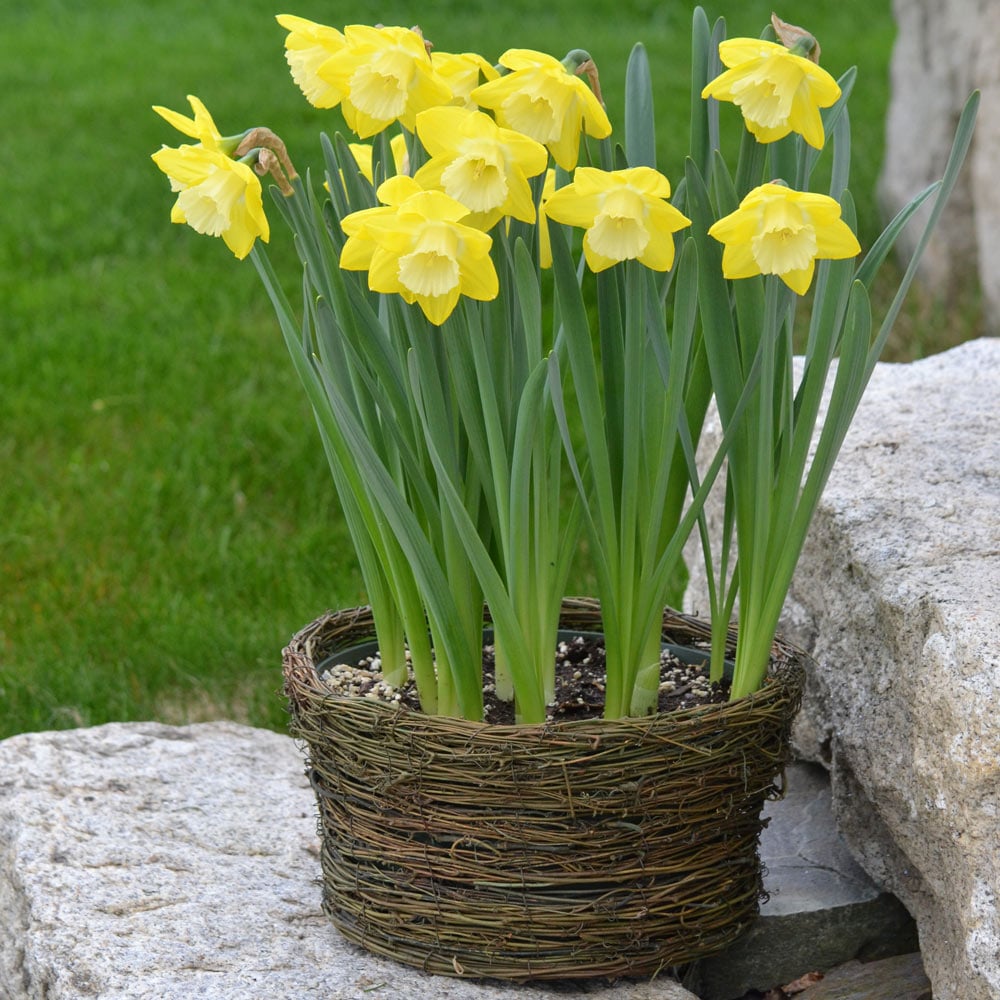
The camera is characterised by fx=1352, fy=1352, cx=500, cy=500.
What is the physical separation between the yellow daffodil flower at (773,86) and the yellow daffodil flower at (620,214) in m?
0.10

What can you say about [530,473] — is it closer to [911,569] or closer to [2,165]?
[911,569]

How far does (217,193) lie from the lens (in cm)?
126

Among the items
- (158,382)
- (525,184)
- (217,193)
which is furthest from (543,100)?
(158,382)

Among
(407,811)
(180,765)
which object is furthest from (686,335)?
(180,765)

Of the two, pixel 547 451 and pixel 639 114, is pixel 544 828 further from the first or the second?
→ pixel 639 114

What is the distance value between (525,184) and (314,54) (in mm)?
258

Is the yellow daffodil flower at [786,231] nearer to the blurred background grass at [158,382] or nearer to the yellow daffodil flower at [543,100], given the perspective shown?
the yellow daffodil flower at [543,100]

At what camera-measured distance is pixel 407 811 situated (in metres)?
1.41

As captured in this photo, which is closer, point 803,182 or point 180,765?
point 803,182

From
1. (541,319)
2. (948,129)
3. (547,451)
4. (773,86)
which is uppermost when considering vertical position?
(773,86)

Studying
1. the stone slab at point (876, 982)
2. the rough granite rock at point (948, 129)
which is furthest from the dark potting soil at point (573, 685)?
the rough granite rock at point (948, 129)

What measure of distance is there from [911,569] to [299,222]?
31.5 inches

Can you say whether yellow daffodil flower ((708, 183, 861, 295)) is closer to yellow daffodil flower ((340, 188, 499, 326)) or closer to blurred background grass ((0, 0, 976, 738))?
yellow daffodil flower ((340, 188, 499, 326))

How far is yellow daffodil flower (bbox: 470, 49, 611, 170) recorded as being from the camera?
119cm
